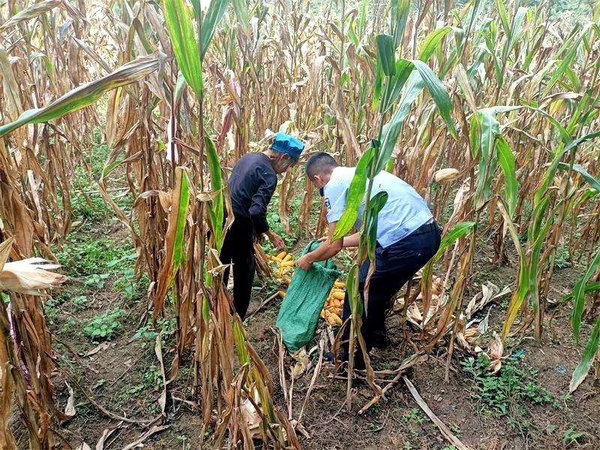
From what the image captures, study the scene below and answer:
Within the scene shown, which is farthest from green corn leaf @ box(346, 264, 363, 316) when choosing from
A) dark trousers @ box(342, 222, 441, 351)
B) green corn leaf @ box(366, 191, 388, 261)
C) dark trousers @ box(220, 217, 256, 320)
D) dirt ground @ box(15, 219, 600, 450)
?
dark trousers @ box(220, 217, 256, 320)

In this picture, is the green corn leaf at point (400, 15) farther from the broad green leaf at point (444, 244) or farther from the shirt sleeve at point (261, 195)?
the shirt sleeve at point (261, 195)

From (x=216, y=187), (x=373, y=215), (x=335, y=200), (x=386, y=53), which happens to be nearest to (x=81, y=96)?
(x=216, y=187)

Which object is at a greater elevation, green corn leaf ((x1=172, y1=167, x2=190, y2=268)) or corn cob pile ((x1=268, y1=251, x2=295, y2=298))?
green corn leaf ((x1=172, y1=167, x2=190, y2=268))

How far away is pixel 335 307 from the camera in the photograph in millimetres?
2916

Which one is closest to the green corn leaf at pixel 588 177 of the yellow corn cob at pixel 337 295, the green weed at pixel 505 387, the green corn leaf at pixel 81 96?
the green weed at pixel 505 387

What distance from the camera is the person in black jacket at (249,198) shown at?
2.49 meters

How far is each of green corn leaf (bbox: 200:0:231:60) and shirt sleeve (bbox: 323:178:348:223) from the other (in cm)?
109

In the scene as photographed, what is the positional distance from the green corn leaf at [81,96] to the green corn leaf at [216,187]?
0.33 m

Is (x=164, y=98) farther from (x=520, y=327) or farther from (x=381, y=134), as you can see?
(x=520, y=327)

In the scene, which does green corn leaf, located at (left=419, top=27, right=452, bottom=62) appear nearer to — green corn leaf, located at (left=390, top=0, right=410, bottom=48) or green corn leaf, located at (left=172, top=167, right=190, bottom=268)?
green corn leaf, located at (left=390, top=0, right=410, bottom=48)

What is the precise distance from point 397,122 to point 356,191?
31cm

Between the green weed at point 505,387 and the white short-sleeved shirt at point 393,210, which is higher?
the white short-sleeved shirt at point 393,210

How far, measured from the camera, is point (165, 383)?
223 cm

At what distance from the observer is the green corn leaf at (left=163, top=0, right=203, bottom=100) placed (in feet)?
3.86
